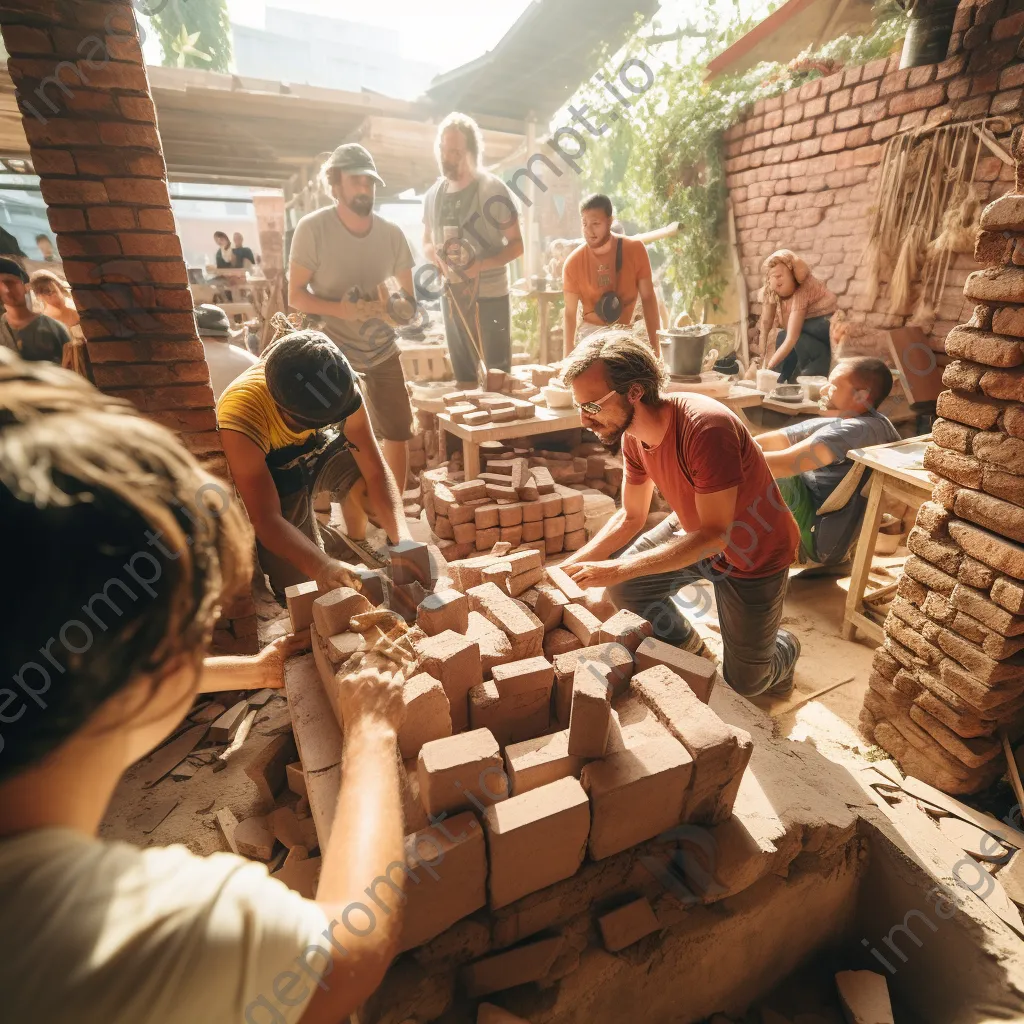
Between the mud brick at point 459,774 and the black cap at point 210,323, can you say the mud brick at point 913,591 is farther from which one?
the black cap at point 210,323

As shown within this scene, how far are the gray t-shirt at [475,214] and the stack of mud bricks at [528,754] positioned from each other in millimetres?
3857

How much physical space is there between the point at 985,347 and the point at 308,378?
2611 millimetres

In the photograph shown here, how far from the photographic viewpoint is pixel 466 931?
156 centimetres

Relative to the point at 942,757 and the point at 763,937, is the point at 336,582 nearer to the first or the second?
the point at 763,937

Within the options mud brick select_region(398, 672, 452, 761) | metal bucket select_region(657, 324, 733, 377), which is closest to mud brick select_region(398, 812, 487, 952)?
mud brick select_region(398, 672, 452, 761)

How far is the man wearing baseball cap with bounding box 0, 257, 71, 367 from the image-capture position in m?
4.30

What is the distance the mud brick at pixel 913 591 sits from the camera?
103 inches

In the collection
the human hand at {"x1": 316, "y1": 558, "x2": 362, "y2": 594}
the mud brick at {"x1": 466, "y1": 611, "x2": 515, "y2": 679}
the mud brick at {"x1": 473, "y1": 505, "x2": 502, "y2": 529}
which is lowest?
the mud brick at {"x1": 473, "y1": 505, "x2": 502, "y2": 529}

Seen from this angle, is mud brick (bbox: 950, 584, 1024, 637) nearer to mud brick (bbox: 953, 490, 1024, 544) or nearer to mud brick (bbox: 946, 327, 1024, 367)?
mud brick (bbox: 953, 490, 1024, 544)

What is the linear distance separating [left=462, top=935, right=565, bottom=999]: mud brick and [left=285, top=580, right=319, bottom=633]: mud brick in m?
1.26

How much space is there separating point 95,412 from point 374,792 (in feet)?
2.81

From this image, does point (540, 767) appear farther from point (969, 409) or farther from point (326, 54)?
point (326, 54)

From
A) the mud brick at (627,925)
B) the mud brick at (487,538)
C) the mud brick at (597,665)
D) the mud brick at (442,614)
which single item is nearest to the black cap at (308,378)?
the mud brick at (442,614)

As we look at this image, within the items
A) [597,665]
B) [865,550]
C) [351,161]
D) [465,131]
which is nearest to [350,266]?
[351,161]
